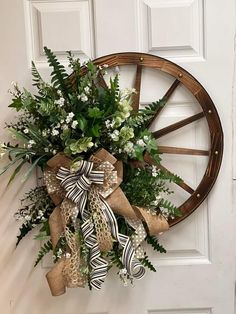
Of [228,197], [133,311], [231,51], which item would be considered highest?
[231,51]

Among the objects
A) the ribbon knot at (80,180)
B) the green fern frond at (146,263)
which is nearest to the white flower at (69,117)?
the ribbon knot at (80,180)

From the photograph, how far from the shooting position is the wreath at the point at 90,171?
127 cm

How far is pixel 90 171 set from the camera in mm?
1275

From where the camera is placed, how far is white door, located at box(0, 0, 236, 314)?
1.41 meters

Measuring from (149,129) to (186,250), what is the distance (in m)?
0.37

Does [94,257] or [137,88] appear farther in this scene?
[137,88]

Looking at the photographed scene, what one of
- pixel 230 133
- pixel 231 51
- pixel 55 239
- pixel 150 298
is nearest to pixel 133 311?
pixel 150 298

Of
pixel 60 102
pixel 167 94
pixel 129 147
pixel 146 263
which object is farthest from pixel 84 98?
pixel 146 263

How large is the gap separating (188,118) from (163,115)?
0.23 ft

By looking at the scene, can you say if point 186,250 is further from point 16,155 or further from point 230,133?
point 16,155

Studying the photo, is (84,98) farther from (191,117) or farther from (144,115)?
(191,117)

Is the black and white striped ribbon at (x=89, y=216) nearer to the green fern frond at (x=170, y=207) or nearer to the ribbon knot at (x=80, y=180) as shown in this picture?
the ribbon knot at (x=80, y=180)

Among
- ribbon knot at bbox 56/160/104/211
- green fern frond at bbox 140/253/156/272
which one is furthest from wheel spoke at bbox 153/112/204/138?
green fern frond at bbox 140/253/156/272

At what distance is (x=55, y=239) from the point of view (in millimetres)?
1330
